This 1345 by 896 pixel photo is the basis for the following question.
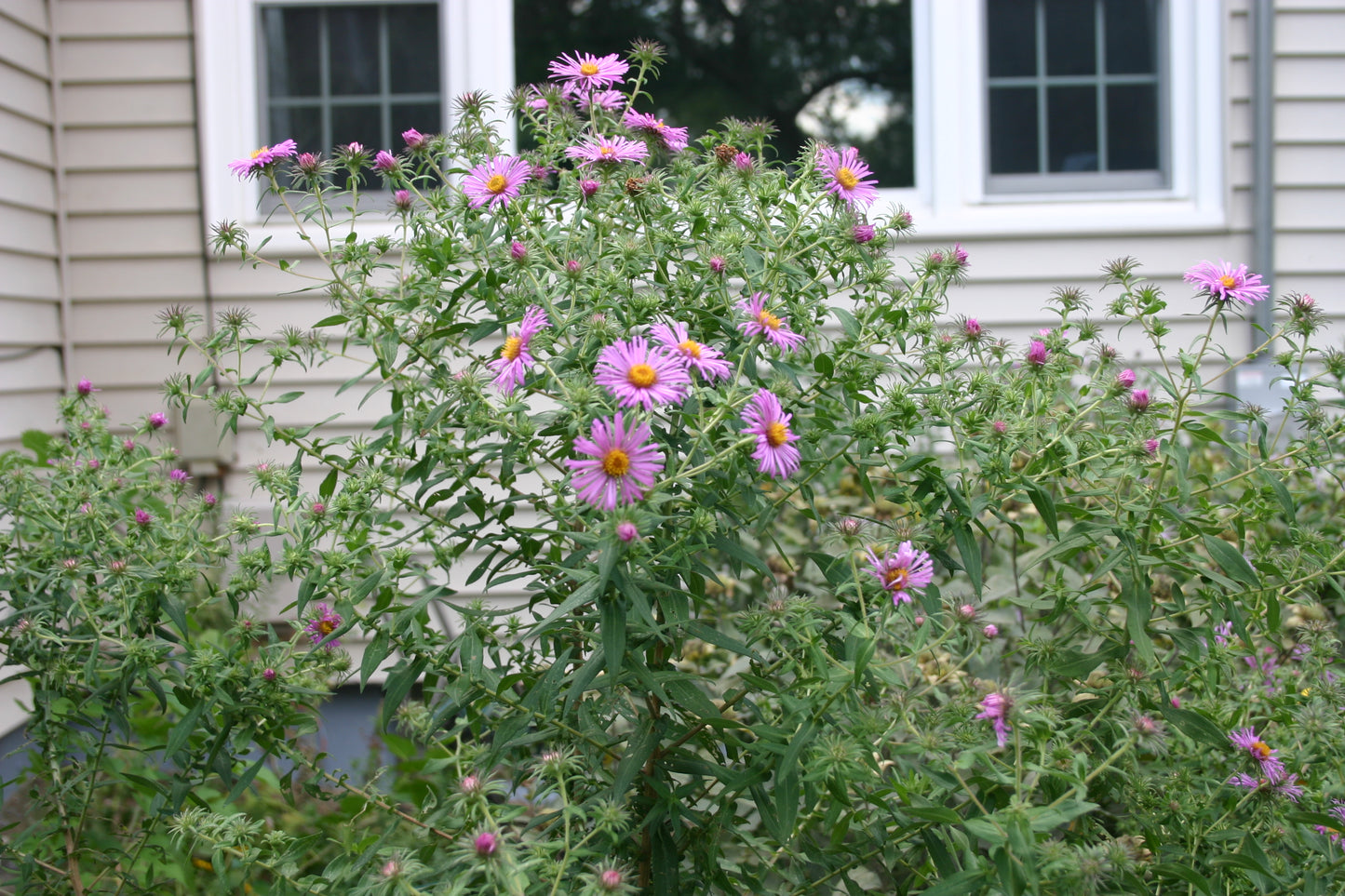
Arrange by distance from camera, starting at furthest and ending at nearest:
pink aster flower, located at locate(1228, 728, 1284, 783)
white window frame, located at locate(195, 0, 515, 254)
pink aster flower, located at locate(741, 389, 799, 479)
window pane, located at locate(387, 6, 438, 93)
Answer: window pane, located at locate(387, 6, 438, 93) < white window frame, located at locate(195, 0, 515, 254) < pink aster flower, located at locate(1228, 728, 1284, 783) < pink aster flower, located at locate(741, 389, 799, 479)

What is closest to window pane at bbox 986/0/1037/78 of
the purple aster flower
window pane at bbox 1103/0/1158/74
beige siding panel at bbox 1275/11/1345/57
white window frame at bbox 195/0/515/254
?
window pane at bbox 1103/0/1158/74

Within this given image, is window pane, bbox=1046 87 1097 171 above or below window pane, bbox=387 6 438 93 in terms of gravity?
below

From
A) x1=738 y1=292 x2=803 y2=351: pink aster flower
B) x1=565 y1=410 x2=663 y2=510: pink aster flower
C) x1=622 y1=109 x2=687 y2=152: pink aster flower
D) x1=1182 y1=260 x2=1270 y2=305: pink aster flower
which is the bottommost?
x1=565 y1=410 x2=663 y2=510: pink aster flower

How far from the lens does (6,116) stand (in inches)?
126

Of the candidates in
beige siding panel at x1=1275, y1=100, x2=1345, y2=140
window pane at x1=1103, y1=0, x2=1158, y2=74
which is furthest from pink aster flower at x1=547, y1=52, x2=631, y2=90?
beige siding panel at x1=1275, y1=100, x2=1345, y2=140

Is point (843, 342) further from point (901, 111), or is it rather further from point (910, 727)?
point (901, 111)

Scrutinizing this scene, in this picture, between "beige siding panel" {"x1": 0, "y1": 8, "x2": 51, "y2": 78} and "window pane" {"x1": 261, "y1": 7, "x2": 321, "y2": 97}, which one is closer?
"beige siding panel" {"x1": 0, "y1": 8, "x2": 51, "y2": 78}

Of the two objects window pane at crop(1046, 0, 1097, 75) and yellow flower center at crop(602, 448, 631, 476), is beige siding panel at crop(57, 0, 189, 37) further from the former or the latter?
yellow flower center at crop(602, 448, 631, 476)

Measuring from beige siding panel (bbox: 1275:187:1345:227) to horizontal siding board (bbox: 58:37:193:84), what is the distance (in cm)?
379

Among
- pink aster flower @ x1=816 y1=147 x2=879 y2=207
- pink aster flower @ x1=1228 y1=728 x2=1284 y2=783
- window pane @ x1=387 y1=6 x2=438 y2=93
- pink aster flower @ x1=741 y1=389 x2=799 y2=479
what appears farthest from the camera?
window pane @ x1=387 y1=6 x2=438 y2=93

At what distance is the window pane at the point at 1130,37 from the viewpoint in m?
3.74

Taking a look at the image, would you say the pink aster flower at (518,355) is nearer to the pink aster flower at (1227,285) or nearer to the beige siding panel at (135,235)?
the pink aster flower at (1227,285)

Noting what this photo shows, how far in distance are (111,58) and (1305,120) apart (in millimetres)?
4101

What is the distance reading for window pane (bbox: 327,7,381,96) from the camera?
3.70 m
